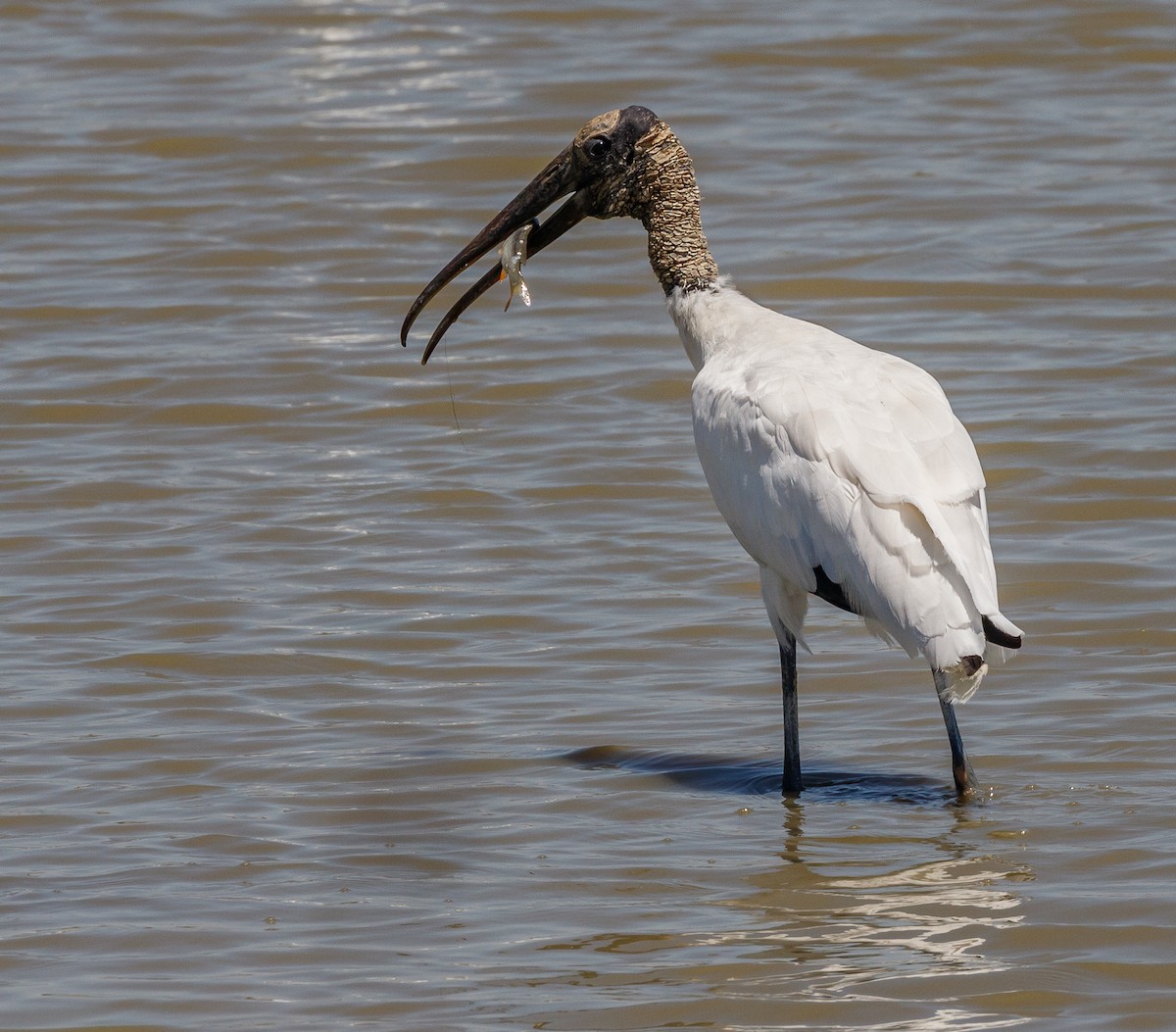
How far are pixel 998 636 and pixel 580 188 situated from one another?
2753 mm

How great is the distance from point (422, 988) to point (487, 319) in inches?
312

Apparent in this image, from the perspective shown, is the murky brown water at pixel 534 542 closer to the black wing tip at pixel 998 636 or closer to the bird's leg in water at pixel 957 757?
the bird's leg in water at pixel 957 757

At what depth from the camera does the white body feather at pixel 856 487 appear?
7023 mm

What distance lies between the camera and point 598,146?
8617 mm

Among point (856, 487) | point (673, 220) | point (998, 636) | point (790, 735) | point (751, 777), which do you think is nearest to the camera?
point (998, 636)

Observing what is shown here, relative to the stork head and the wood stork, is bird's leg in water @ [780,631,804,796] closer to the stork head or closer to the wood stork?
the wood stork

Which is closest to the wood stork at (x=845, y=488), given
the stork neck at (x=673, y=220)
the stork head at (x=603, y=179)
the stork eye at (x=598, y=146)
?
the stork neck at (x=673, y=220)

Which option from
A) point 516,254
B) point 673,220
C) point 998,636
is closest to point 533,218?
point 516,254

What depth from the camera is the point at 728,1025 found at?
18.9 feet

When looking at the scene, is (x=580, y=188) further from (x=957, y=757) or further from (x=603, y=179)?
(x=957, y=757)

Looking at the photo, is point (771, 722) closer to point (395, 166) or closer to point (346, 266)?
point (346, 266)

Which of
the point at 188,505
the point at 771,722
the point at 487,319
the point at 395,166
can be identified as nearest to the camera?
the point at 771,722

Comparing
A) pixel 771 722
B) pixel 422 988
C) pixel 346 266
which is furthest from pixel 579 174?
pixel 346 266

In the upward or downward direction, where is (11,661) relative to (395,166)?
downward
